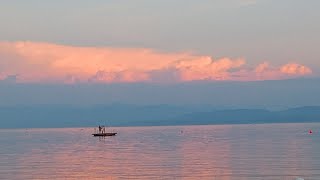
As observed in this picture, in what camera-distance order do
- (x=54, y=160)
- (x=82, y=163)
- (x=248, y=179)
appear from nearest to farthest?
(x=248, y=179) → (x=82, y=163) → (x=54, y=160)

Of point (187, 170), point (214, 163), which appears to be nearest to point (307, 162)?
point (214, 163)

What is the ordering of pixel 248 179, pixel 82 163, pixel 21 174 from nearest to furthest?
pixel 248 179, pixel 21 174, pixel 82 163

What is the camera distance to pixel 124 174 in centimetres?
7556

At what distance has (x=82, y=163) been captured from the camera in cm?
9506

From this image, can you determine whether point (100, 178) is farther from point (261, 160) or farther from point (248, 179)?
point (261, 160)

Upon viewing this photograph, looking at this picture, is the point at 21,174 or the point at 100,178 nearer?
the point at 100,178

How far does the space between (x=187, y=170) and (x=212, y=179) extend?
11.5 meters

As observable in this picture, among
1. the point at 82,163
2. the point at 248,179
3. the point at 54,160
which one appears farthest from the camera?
the point at 54,160

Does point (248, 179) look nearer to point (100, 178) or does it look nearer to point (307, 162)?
point (100, 178)

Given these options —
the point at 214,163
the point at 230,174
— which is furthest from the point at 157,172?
the point at 214,163

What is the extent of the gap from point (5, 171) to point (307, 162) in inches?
1719

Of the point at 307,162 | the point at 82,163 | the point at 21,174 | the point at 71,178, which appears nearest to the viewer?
the point at 71,178

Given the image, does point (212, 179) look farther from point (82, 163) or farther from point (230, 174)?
point (82, 163)

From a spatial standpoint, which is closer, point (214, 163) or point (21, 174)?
point (21, 174)
